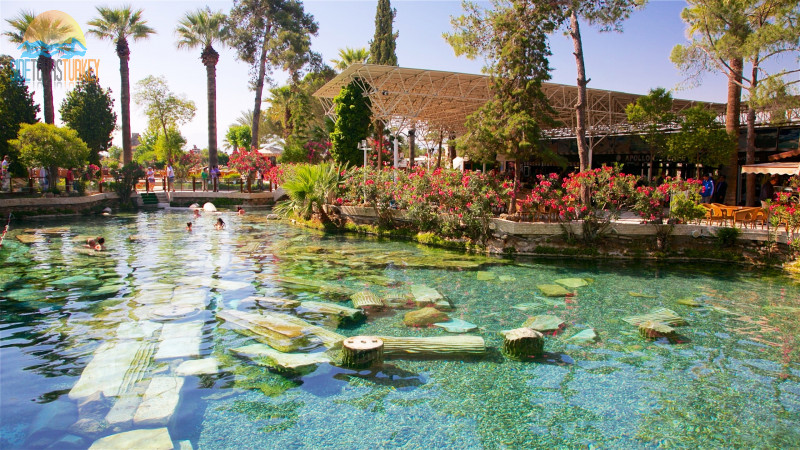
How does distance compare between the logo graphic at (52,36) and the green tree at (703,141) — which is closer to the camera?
the green tree at (703,141)

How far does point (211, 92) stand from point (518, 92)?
69.6 feet

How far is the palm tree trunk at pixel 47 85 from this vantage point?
82.0ft

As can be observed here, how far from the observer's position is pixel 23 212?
62.5 ft

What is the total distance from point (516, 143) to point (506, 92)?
1.57 metres

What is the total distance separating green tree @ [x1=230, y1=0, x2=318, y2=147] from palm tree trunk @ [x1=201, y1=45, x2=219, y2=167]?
2.84m

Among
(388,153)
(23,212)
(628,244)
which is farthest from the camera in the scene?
(388,153)

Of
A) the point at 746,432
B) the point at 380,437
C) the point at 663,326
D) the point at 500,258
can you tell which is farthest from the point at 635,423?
the point at 500,258

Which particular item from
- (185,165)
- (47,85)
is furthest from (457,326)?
(185,165)

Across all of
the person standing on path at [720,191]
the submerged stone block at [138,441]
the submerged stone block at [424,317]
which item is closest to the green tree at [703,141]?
the person standing on path at [720,191]

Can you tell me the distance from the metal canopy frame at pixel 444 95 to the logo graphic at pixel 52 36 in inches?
529

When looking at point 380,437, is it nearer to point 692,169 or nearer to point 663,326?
point 663,326

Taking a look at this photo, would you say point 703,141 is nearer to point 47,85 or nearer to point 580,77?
point 580,77

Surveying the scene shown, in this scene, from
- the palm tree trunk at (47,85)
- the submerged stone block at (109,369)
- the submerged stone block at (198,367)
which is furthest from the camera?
the palm tree trunk at (47,85)

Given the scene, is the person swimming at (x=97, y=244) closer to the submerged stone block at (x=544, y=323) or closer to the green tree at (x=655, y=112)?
the submerged stone block at (x=544, y=323)
